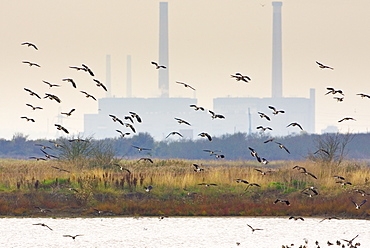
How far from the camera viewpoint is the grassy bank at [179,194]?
36625 millimetres

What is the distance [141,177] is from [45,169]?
8.63 metres

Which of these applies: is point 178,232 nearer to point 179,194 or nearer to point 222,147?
point 179,194

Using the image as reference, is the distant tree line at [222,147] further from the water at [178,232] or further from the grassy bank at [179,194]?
→ the water at [178,232]

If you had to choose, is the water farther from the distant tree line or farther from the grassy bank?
Result: the distant tree line

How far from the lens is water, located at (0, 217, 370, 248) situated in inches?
1129

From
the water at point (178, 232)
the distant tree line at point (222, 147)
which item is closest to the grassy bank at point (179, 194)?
the water at point (178, 232)

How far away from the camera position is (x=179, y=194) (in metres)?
39.2

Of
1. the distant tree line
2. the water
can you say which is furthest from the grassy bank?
the distant tree line

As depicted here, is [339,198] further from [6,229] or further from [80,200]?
[6,229]

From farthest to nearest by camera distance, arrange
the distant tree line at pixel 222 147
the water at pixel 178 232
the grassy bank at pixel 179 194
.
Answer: the distant tree line at pixel 222 147 → the grassy bank at pixel 179 194 → the water at pixel 178 232

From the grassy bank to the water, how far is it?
1.18 meters

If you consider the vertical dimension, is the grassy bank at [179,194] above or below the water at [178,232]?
above

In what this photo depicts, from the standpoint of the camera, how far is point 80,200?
3759cm

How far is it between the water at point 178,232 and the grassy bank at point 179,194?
1.18 meters
